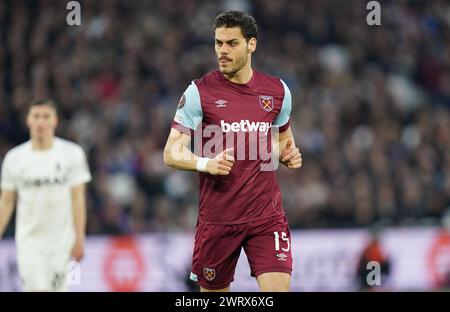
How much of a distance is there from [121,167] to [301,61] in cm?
424

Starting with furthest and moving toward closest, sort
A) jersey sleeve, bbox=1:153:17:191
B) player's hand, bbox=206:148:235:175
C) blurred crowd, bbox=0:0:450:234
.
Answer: blurred crowd, bbox=0:0:450:234, jersey sleeve, bbox=1:153:17:191, player's hand, bbox=206:148:235:175

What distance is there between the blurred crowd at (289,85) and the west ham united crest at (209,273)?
6.39m

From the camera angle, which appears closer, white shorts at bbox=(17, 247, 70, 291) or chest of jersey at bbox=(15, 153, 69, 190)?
white shorts at bbox=(17, 247, 70, 291)

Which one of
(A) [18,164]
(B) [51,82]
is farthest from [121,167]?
(A) [18,164]

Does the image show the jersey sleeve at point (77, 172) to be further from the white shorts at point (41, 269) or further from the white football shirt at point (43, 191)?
the white shorts at point (41, 269)

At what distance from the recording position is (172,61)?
55.0ft

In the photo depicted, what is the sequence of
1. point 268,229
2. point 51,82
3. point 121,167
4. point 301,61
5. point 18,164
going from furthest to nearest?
point 301,61 < point 51,82 < point 121,167 < point 18,164 < point 268,229

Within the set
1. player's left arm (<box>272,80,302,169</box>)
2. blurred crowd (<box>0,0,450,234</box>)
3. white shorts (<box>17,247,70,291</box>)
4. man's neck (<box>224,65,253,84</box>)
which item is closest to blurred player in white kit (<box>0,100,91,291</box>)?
white shorts (<box>17,247,70,291</box>)

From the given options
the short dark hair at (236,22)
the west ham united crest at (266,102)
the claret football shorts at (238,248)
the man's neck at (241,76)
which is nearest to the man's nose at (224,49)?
the short dark hair at (236,22)

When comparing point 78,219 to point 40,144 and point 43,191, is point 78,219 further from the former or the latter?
point 40,144

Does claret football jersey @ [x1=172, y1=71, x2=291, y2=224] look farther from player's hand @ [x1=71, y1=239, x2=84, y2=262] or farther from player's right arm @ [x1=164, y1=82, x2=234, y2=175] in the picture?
player's hand @ [x1=71, y1=239, x2=84, y2=262]

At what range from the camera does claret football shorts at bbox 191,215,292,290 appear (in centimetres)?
684

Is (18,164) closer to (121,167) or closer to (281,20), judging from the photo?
(121,167)

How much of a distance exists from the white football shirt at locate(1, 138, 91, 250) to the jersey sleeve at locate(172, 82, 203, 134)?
9.28 feet
